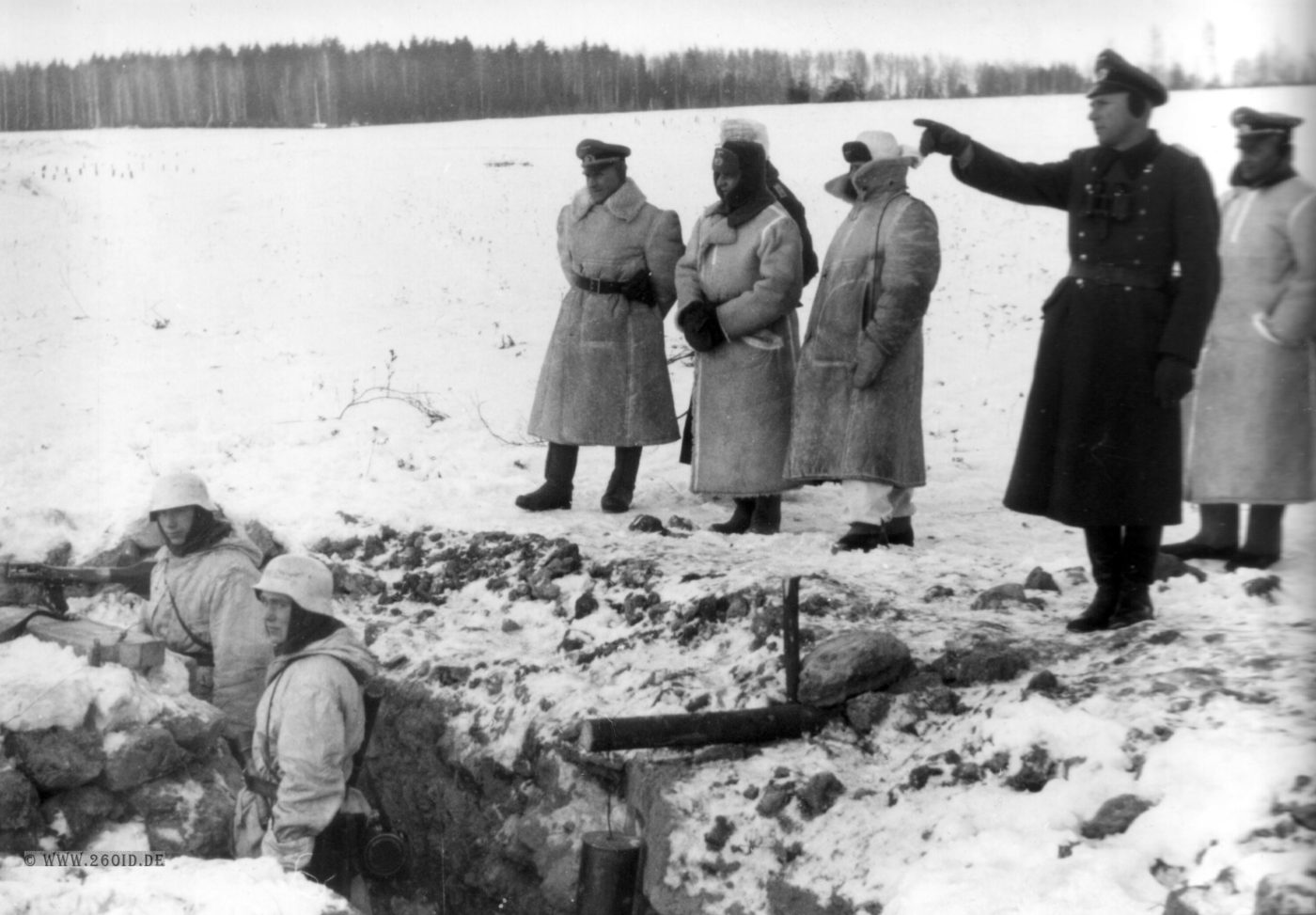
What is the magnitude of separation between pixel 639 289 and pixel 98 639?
332 centimetres

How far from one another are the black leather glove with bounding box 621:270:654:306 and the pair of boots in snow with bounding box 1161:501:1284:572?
9.21 feet

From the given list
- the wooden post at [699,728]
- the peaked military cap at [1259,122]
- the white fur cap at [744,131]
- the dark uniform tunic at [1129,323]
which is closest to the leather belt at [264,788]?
the wooden post at [699,728]

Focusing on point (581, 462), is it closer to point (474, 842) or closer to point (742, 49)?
point (742, 49)

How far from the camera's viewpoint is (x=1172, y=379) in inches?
166

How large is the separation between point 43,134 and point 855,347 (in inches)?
255

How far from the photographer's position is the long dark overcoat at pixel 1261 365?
17.3 ft

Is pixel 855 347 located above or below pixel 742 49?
below

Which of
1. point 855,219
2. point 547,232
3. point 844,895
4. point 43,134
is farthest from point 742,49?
point 547,232

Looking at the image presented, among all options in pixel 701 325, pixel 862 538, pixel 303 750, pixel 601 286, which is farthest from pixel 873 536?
pixel 303 750

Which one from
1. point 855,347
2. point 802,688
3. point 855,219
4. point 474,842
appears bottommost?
point 474,842

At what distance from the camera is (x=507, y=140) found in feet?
33.7

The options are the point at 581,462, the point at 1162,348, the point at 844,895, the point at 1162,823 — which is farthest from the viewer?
the point at 581,462

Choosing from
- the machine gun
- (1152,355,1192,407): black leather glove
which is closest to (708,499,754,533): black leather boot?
the machine gun

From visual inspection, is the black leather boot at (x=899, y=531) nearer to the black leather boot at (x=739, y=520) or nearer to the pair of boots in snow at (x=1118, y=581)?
the black leather boot at (x=739, y=520)
